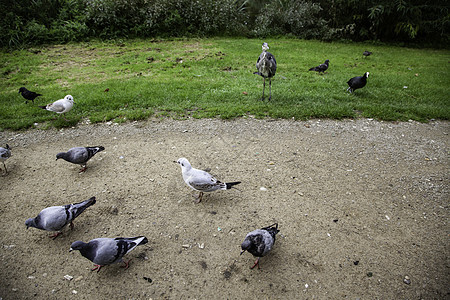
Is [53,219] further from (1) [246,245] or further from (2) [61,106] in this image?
(2) [61,106]

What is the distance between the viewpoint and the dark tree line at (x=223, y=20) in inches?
517

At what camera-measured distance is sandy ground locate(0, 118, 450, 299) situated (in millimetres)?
3258

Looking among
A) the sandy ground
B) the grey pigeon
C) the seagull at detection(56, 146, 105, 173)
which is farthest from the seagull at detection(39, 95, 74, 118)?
the grey pigeon

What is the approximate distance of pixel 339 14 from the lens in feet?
50.4

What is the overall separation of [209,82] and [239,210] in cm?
590

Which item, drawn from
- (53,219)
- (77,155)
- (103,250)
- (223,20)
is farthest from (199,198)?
(223,20)

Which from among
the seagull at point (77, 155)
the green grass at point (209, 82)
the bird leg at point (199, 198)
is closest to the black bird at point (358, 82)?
the green grass at point (209, 82)

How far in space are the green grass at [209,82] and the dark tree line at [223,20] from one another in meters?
1.14

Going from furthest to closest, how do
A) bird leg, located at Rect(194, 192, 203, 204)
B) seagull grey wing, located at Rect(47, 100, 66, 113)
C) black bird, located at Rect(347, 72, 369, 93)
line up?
black bird, located at Rect(347, 72, 369, 93) < seagull grey wing, located at Rect(47, 100, 66, 113) < bird leg, located at Rect(194, 192, 203, 204)

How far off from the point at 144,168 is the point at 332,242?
3.59 m

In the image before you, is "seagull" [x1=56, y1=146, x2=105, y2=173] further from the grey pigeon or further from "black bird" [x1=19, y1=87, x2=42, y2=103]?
"black bird" [x1=19, y1=87, x2=42, y2=103]

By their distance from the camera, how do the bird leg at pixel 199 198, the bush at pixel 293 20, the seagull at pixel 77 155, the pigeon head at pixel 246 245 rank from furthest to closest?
1. the bush at pixel 293 20
2. the seagull at pixel 77 155
3. the bird leg at pixel 199 198
4. the pigeon head at pixel 246 245

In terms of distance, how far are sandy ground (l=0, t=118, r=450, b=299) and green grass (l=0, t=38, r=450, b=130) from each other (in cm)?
89

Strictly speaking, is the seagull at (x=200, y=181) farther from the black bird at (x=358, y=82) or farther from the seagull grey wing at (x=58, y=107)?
the black bird at (x=358, y=82)
